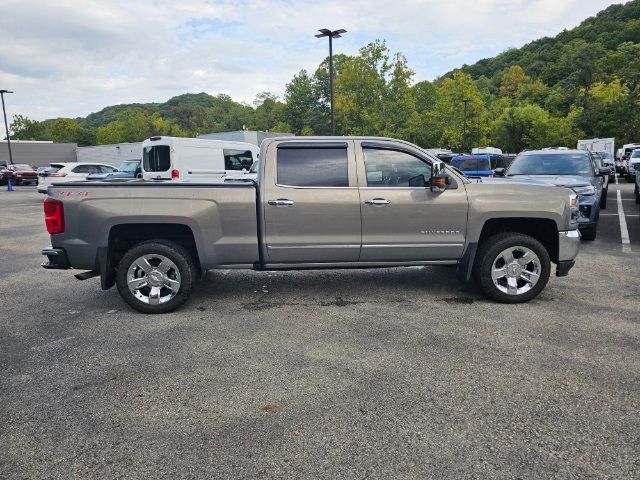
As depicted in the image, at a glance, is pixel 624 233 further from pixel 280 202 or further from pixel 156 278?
pixel 156 278

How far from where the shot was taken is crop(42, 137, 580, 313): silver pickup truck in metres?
4.93

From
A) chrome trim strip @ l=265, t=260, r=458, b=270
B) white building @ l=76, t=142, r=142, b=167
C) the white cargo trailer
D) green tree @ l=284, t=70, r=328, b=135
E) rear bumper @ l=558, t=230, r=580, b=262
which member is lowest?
chrome trim strip @ l=265, t=260, r=458, b=270

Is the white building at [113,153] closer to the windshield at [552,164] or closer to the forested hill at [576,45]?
the windshield at [552,164]

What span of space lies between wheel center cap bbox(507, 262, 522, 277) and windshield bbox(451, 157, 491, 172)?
15.9 metres

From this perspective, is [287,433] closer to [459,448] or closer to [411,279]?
[459,448]

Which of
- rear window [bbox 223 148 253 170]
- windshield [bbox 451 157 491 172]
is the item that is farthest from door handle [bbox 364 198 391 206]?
windshield [bbox 451 157 491 172]

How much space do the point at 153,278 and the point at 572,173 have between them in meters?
8.56

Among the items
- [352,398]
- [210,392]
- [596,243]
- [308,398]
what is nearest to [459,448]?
[352,398]

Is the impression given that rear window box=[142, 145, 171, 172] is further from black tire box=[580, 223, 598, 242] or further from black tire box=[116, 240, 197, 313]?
black tire box=[580, 223, 598, 242]

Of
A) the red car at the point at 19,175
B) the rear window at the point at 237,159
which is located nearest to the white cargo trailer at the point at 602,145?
the rear window at the point at 237,159

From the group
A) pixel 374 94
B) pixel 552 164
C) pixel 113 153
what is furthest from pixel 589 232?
pixel 113 153

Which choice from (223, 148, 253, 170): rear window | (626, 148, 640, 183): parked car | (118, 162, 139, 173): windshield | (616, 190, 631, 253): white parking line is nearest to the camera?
(616, 190, 631, 253): white parking line

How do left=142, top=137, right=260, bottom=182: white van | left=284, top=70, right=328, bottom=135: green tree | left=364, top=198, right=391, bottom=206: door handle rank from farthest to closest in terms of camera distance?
left=284, top=70, right=328, bottom=135: green tree → left=142, top=137, right=260, bottom=182: white van → left=364, top=198, right=391, bottom=206: door handle

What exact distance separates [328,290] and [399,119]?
37026 millimetres
